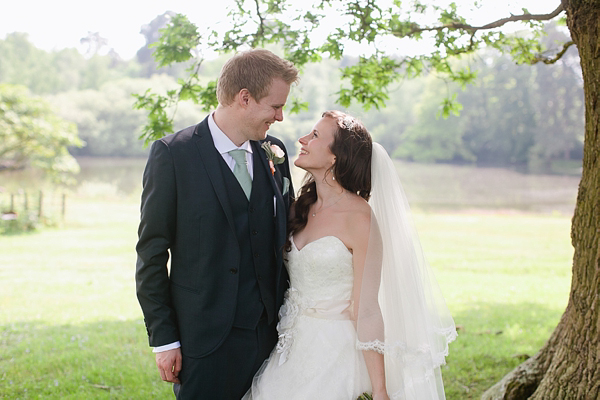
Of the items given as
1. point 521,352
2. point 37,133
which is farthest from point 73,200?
point 521,352

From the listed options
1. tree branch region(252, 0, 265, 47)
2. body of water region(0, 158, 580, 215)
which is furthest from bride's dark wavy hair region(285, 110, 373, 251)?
body of water region(0, 158, 580, 215)

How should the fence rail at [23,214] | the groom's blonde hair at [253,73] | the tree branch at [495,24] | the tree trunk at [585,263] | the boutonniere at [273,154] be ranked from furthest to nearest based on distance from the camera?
the fence rail at [23,214] → the tree branch at [495,24] → the tree trunk at [585,263] → the boutonniere at [273,154] → the groom's blonde hair at [253,73]

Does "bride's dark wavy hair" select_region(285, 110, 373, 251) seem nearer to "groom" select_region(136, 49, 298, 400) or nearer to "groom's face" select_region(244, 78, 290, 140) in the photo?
"groom" select_region(136, 49, 298, 400)

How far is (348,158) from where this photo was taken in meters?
2.85

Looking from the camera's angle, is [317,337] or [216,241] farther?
[317,337]

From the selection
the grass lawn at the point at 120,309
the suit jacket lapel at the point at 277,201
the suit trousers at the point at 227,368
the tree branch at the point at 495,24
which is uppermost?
the tree branch at the point at 495,24

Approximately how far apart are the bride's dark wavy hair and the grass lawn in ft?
7.65

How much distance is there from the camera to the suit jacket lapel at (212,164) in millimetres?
2461

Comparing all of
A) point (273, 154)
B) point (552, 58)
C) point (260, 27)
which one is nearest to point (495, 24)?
point (552, 58)

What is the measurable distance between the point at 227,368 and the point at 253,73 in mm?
1390

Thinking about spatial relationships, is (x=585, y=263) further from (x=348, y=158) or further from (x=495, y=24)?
(x=495, y=24)

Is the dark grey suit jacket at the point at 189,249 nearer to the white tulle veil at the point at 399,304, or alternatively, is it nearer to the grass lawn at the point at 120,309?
the white tulle veil at the point at 399,304

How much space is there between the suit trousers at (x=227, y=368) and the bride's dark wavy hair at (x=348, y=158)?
51 centimetres

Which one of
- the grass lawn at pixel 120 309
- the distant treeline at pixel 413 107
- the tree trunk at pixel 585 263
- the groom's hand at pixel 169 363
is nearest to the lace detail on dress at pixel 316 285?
the groom's hand at pixel 169 363
